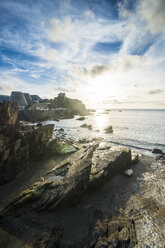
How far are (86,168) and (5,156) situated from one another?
7.12 m

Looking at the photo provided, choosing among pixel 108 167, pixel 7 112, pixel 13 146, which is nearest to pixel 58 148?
pixel 13 146

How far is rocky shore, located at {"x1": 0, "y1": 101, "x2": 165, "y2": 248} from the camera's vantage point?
4.23 meters

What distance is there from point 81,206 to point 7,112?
991 centimetres

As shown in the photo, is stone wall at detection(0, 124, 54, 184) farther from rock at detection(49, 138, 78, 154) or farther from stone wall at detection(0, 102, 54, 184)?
rock at detection(49, 138, 78, 154)

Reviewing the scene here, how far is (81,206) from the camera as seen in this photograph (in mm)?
6129

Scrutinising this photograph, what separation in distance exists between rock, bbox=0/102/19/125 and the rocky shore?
112mm

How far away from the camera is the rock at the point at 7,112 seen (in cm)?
891

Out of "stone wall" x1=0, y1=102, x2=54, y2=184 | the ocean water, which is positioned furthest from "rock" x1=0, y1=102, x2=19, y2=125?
the ocean water

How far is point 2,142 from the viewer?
8.27 m

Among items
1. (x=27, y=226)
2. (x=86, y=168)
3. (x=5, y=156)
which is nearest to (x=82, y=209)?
(x=86, y=168)

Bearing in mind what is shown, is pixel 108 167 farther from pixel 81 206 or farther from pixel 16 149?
pixel 16 149

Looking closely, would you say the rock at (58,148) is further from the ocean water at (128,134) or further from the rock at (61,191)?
the ocean water at (128,134)

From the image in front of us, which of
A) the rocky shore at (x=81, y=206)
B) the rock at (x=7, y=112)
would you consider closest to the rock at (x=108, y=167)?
the rocky shore at (x=81, y=206)

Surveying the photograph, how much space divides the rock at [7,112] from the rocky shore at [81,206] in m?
0.11
